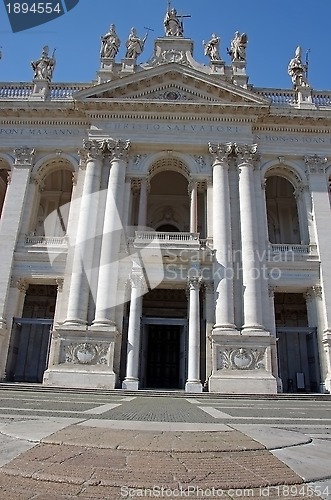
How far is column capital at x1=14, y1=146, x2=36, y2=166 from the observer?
72.6 feet

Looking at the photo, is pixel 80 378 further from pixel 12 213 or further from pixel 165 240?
pixel 12 213

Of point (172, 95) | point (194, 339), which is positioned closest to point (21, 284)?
point (194, 339)

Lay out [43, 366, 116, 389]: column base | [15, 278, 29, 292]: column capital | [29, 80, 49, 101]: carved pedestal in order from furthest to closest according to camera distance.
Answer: [29, 80, 49, 101]: carved pedestal < [15, 278, 29, 292]: column capital < [43, 366, 116, 389]: column base

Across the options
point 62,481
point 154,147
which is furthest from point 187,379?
point 62,481

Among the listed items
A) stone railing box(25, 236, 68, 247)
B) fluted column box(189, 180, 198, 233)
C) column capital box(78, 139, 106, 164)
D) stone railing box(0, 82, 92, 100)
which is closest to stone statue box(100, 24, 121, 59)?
stone railing box(0, 82, 92, 100)

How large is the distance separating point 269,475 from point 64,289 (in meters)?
17.9

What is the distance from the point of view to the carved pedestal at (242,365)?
1705 centimetres

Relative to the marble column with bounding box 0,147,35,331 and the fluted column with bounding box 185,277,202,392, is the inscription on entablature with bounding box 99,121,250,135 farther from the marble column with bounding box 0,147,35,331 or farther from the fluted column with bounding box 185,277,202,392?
the fluted column with bounding box 185,277,202,392

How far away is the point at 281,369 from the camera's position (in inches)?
819

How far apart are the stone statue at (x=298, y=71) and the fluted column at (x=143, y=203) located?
1195 centimetres

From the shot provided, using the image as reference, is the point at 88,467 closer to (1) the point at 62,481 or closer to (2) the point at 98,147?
(1) the point at 62,481

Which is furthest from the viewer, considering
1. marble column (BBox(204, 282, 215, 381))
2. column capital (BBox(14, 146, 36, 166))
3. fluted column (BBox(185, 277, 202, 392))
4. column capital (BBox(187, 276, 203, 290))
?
column capital (BBox(14, 146, 36, 166))

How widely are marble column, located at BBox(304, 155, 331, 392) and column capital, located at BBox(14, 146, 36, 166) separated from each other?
1610 cm

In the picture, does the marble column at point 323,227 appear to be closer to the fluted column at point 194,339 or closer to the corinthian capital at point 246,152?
the corinthian capital at point 246,152
